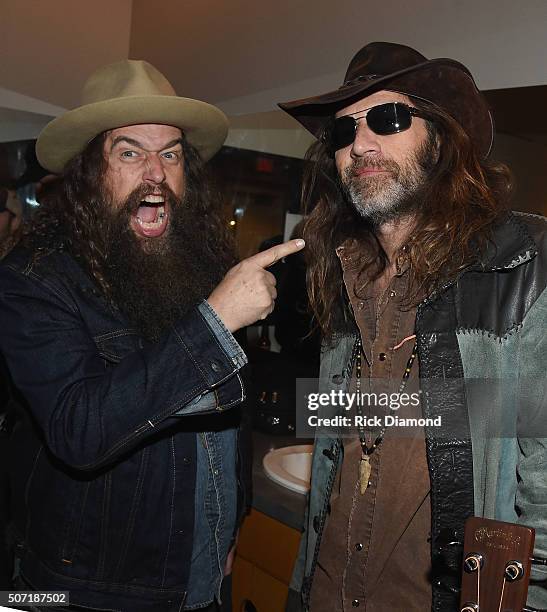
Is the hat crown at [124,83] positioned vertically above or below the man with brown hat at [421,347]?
above

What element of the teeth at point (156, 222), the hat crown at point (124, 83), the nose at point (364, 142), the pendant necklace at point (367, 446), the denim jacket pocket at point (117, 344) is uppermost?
the hat crown at point (124, 83)

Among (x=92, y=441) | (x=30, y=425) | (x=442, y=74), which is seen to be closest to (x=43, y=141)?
(x=30, y=425)

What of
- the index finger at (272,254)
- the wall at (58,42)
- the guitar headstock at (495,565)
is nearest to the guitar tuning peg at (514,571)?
the guitar headstock at (495,565)

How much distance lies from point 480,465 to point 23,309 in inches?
45.2

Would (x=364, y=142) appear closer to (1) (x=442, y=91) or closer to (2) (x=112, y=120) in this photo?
(1) (x=442, y=91)

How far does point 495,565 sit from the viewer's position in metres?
1.42

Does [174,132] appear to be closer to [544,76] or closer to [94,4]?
[544,76]

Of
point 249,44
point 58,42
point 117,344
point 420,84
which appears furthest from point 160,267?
point 58,42

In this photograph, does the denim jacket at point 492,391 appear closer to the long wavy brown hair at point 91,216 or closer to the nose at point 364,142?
the nose at point 364,142

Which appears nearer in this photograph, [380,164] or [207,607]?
[380,164]

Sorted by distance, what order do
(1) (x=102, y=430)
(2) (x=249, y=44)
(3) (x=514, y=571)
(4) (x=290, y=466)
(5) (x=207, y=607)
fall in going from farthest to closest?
(2) (x=249, y=44)
(4) (x=290, y=466)
(5) (x=207, y=607)
(1) (x=102, y=430)
(3) (x=514, y=571)

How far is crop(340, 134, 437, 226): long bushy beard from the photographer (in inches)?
72.9

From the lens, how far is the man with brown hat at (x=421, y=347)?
5.31ft

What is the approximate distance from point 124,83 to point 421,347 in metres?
1.20
